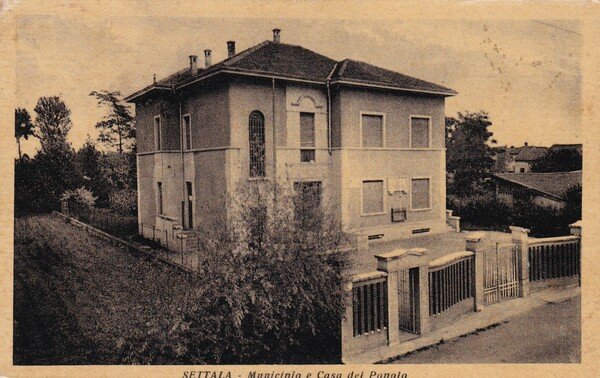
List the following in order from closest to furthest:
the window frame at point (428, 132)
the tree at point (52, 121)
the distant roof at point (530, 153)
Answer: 1. the tree at point (52, 121)
2. the distant roof at point (530, 153)
3. the window frame at point (428, 132)

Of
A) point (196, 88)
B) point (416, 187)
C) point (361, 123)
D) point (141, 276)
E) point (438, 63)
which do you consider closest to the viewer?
point (141, 276)

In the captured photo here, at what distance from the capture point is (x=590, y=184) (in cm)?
636

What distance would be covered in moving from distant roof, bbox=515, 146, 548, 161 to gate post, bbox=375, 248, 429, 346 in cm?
337

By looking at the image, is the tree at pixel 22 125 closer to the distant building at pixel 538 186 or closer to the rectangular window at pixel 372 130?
the rectangular window at pixel 372 130

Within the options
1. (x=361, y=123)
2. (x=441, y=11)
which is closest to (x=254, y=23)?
(x=441, y=11)

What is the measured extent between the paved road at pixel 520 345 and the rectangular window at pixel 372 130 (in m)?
5.76

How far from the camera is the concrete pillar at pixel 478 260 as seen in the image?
7.61m

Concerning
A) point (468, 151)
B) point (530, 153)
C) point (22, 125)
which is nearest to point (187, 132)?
point (22, 125)

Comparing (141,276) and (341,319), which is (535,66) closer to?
(341,319)

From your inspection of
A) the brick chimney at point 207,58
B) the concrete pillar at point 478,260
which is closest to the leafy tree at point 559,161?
the concrete pillar at point 478,260

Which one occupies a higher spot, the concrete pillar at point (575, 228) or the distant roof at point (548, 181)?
the distant roof at point (548, 181)

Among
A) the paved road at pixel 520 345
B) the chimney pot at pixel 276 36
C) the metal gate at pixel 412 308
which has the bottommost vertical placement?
the paved road at pixel 520 345

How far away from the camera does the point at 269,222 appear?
5707mm

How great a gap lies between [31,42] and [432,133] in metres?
9.66
